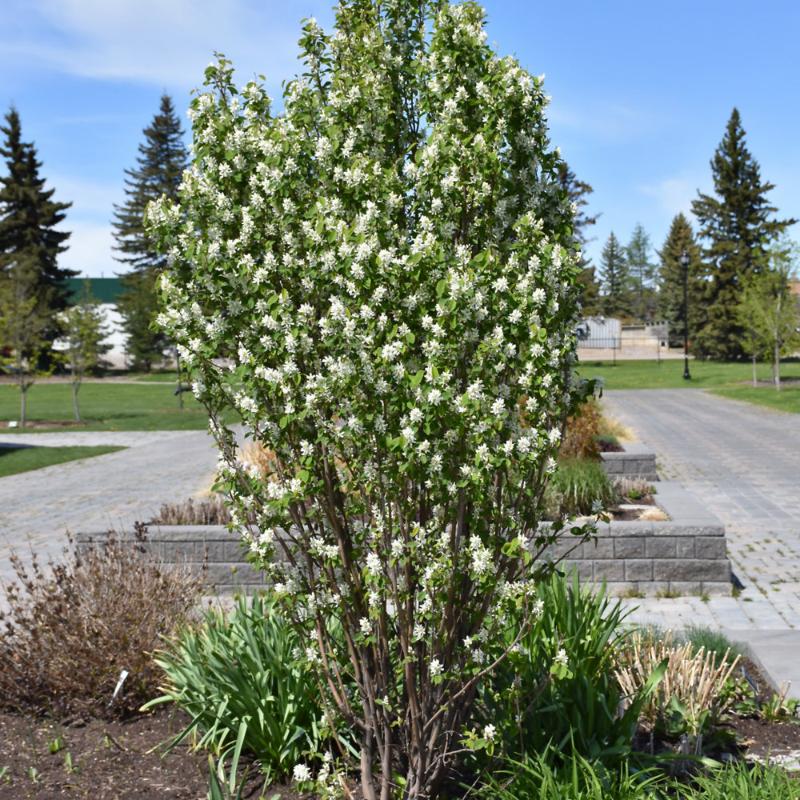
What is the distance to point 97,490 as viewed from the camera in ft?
49.6

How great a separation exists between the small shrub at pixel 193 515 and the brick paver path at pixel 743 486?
4015 mm

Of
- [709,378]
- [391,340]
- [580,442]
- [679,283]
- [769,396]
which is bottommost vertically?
[709,378]

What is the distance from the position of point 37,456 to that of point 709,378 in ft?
118

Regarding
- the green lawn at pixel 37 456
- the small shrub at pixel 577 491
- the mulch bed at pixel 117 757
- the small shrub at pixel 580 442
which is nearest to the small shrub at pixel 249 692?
the mulch bed at pixel 117 757

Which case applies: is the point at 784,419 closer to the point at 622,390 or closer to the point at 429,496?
the point at 622,390

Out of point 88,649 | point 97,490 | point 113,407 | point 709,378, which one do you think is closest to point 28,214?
point 113,407

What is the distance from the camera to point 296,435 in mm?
3736

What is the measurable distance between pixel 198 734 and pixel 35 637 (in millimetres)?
1078

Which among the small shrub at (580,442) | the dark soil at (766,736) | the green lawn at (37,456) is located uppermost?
the small shrub at (580,442)

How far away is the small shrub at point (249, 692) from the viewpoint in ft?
14.1

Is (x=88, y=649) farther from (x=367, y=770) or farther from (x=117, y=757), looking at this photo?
(x=367, y=770)

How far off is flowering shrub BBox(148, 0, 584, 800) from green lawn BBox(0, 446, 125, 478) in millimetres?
15124

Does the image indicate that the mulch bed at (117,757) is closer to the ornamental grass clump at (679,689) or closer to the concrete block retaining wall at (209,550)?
the ornamental grass clump at (679,689)

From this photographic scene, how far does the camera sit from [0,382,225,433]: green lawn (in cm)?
2847
